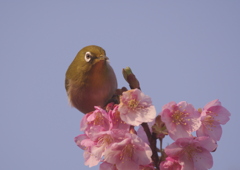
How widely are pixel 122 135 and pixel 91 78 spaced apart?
1.71 m

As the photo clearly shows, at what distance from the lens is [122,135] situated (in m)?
1.81

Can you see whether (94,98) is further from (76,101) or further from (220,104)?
(220,104)

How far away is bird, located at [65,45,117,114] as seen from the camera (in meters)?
3.25

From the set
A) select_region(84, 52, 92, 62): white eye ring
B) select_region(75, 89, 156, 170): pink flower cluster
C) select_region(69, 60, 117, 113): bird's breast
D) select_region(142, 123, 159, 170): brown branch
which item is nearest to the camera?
select_region(75, 89, 156, 170): pink flower cluster

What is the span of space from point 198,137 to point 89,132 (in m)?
0.76

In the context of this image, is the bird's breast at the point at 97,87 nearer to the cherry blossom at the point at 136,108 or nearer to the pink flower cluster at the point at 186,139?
the cherry blossom at the point at 136,108

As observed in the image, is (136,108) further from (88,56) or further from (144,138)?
(88,56)

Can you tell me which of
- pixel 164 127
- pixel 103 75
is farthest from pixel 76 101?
pixel 164 127

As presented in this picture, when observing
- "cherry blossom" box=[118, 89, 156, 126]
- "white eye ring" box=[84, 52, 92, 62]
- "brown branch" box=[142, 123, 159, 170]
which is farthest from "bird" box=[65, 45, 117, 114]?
"brown branch" box=[142, 123, 159, 170]

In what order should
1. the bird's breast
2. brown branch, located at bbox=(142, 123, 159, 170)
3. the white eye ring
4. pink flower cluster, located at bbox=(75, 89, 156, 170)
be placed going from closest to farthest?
1. pink flower cluster, located at bbox=(75, 89, 156, 170)
2. brown branch, located at bbox=(142, 123, 159, 170)
3. the white eye ring
4. the bird's breast

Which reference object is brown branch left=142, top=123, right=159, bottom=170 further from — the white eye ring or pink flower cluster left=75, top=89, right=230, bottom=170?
the white eye ring

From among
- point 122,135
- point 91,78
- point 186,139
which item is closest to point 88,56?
point 91,78

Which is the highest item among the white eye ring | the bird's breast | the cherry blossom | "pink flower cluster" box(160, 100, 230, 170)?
the white eye ring

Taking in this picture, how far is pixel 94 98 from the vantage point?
3572 mm
